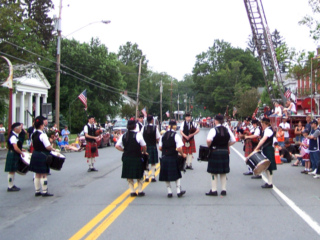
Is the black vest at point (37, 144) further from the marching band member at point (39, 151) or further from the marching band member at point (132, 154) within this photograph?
the marching band member at point (132, 154)

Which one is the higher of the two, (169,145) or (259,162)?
(169,145)

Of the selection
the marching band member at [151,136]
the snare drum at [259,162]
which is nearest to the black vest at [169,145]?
the marching band member at [151,136]

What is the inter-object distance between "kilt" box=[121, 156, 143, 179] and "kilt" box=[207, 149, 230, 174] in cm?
157

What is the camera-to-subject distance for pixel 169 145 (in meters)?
8.82

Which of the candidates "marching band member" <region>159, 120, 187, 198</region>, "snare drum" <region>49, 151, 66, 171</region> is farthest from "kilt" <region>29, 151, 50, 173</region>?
"marching band member" <region>159, 120, 187, 198</region>

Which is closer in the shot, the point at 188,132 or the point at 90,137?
the point at 90,137

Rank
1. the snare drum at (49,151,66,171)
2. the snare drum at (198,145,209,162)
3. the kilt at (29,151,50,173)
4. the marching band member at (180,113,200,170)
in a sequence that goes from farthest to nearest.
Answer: the marching band member at (180,113,200,170), the snare drum at (49,151,66,171), the snare drum at (198,145,209,162), the kilt at (29,151,50,173)

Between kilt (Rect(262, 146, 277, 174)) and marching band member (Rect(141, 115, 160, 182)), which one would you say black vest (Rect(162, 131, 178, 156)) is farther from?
kilt (Rect(262, 146, 277, 174))

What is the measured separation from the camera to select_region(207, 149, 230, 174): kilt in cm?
889

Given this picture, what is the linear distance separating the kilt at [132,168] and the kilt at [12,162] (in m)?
3.14

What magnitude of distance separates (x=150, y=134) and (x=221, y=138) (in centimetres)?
263

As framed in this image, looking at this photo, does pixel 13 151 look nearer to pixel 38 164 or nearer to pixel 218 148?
pixel 38 164

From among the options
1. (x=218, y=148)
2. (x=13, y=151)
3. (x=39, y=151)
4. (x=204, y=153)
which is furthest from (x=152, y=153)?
(x=13, y=151)

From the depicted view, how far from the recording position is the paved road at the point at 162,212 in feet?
20.2
